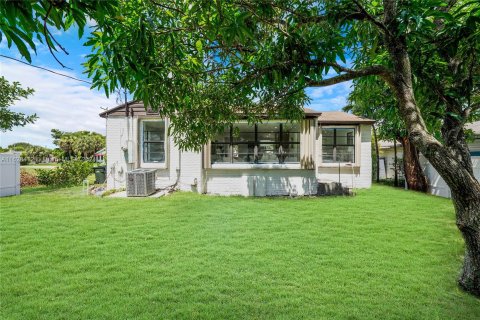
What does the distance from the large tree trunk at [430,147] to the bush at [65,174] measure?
1499cm

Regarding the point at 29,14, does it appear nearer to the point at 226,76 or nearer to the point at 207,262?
the point at 226,76

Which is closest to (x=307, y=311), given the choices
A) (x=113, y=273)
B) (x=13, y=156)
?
(x=113, y=273)

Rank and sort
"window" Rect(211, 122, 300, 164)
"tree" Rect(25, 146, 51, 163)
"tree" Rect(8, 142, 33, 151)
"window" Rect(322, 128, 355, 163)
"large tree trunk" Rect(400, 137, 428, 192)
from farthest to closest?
"tree" Rect(25, 146, 51, 163) → "tree" Rect(8, 142, 33, 151) → "window" Rect(322, 128, 355, 163) → "large tree trunk" Rect(400, 137, 428, 192) → "window" Rect(211, 122, 300, 164)

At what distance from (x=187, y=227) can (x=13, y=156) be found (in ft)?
29.9

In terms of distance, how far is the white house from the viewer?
400 inches

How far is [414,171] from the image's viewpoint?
1205 cm

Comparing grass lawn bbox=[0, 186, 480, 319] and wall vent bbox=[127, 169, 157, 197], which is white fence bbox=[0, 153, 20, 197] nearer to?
grass lawn bbox=[0, 186, 480, 319]

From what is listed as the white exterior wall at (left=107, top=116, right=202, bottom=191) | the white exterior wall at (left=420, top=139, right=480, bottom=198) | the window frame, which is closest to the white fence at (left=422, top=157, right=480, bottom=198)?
the white exterior wall at (left=420, top=139, right=480, bottom=198)

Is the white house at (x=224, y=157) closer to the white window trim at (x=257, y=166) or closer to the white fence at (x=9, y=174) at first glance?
the white window trim at (x=257, y=166)

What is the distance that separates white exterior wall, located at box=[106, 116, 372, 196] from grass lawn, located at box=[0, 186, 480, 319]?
3112 mm

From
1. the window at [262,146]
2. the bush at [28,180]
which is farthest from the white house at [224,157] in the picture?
the bush at [28,180]

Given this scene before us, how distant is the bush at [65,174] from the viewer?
12883 mm

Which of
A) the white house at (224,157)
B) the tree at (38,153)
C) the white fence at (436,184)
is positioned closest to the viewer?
the white house at (224,157)

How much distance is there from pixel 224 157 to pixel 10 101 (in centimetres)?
993
